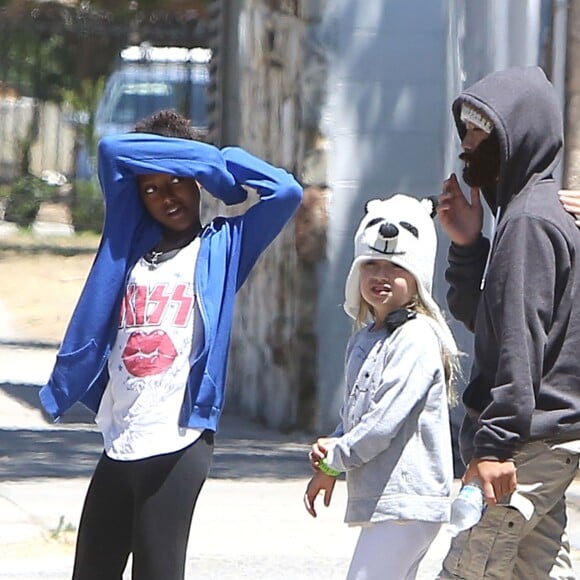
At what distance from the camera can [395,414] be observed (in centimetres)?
424

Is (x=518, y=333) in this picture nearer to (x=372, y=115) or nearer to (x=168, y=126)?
(x=168, y=126)

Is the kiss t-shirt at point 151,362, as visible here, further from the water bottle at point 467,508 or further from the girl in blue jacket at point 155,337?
the water bottle at point 467,508

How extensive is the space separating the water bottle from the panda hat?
0.47 metres

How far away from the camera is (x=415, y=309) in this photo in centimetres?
445

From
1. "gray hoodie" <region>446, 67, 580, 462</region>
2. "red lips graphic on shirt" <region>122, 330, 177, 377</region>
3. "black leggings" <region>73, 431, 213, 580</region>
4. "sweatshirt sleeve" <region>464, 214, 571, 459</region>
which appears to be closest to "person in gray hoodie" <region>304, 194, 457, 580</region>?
"gray hoodie" <region>446, 67, 580, 462</region>

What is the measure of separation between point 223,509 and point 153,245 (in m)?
3.25

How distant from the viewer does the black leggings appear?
4422 mm

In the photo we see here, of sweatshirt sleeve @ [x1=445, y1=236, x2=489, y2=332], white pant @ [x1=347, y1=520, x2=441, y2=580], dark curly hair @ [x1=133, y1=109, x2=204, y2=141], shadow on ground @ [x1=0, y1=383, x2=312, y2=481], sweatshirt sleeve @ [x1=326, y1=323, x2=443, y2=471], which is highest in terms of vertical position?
dark curly hair @ [x1=133, y1=109, x2=204, y2=141]

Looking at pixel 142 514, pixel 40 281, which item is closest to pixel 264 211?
pixel 142 514

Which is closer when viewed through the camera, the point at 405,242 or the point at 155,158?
the point at 405,242

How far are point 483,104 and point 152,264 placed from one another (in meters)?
1.07

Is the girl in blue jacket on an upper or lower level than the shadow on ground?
upper

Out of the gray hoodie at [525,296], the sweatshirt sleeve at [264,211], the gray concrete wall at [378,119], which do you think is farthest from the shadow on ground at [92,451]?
the gray hoodie at [525,296]

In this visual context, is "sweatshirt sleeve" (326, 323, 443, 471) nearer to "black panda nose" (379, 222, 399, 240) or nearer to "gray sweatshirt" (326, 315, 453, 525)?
"gray sweatshirt" (326, 315, 453, 525)
